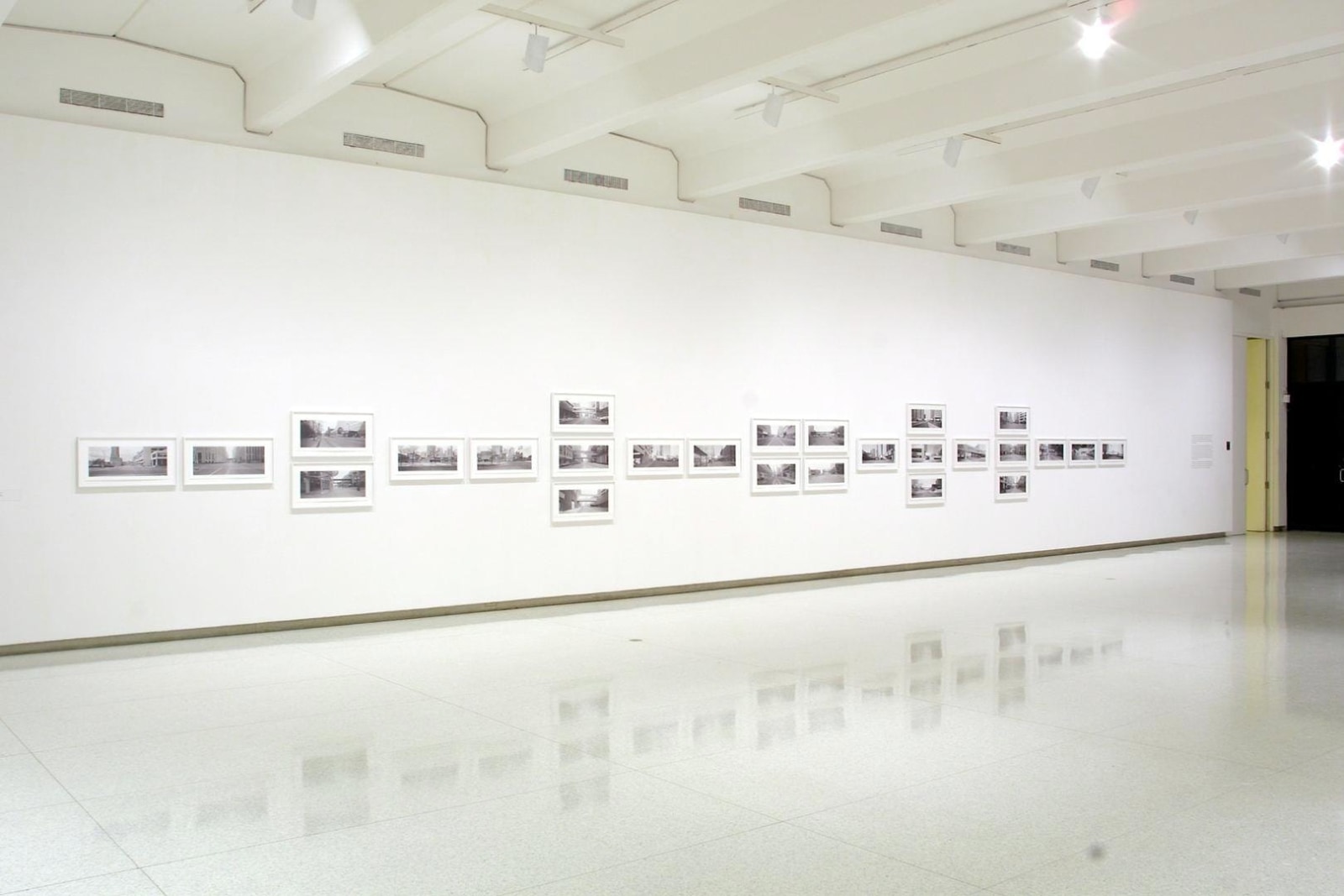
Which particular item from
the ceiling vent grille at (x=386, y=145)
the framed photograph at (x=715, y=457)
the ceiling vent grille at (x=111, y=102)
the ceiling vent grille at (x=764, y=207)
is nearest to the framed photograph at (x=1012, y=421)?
the ceiling vent grille at (x=764, y=207)

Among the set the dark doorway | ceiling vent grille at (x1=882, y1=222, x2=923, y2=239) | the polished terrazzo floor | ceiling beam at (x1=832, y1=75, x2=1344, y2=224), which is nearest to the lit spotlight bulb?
ceiling beam at (x1=832, y1=75, x2=1344, y2=224)

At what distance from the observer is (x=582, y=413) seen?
51.2 ft

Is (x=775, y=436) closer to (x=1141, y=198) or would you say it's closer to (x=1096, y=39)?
(x=1141, y=198)

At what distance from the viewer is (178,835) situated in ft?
20.4

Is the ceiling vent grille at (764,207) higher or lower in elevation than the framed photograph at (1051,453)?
higher

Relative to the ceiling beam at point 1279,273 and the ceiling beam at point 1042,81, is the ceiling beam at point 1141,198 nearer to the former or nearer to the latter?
the ceiling beam at point 1042,81

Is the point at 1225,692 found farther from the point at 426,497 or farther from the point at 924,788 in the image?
the point at 426,497

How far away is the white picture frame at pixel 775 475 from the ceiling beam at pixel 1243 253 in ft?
35.6

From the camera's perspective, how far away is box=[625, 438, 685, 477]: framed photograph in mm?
16078

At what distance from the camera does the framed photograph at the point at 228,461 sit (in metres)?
12.7

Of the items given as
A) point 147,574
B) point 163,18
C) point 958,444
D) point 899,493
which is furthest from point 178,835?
point 958,444

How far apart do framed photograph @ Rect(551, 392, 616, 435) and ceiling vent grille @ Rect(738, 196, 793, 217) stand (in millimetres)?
4044

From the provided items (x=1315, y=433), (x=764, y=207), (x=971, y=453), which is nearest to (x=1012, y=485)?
(x=971, y=453)

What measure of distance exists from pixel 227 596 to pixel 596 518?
5.07 meters
